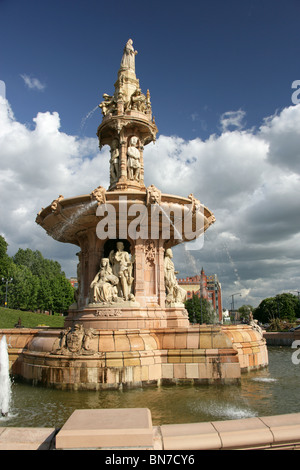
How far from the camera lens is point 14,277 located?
5647 centimetres

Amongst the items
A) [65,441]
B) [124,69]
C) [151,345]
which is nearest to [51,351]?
[151,345]

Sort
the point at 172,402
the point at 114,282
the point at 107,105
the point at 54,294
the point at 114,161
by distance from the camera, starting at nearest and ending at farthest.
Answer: the point at 172,402 < the point at 114,282 < the point at 114,161 < the point at 107,105 < the point at 54,294

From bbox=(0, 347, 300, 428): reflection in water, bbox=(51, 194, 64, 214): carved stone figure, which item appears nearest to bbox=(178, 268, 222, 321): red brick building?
bbox=(51, 194, 64, 214): carved stone figure

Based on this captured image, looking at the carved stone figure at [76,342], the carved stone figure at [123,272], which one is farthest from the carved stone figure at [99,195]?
the carved stone figure at [76,342]

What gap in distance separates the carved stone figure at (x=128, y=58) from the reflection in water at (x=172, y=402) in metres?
14.2

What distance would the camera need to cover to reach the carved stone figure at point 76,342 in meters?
9.05

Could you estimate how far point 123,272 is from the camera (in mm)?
11906

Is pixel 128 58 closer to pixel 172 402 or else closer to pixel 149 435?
pixel 172 402

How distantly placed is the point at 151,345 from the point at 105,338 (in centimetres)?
129

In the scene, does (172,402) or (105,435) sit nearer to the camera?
(105,435)

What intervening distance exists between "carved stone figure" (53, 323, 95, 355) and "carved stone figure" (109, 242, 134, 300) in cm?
255

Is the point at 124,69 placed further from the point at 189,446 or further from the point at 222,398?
the point at 189,446

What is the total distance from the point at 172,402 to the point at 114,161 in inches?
415

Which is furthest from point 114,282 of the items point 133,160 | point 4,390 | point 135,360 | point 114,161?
point 114,161
